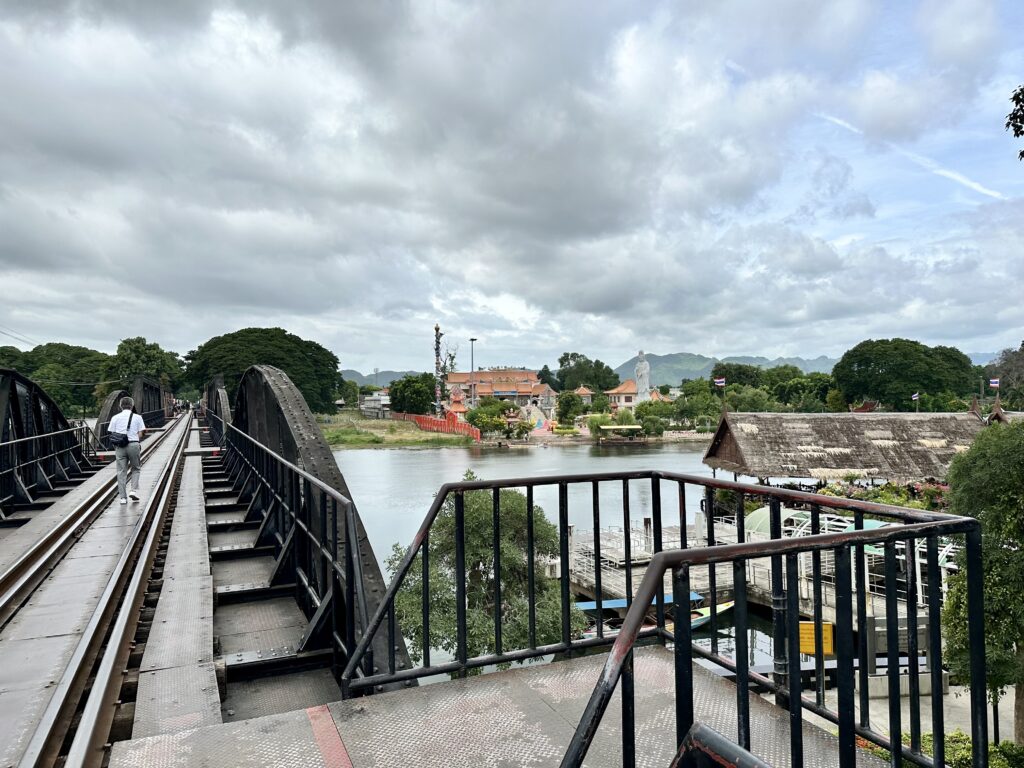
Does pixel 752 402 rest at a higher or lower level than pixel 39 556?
higher

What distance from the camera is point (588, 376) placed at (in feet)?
450

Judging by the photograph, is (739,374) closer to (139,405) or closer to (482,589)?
(139,405)

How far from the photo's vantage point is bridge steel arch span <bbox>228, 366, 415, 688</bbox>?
369cm

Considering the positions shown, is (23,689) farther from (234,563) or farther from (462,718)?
(234,563)

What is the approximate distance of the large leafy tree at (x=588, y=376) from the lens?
136625mm

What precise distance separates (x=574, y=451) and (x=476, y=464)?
14.6m

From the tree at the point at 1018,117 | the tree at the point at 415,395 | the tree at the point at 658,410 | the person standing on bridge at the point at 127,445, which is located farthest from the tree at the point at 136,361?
the tree at the point at 1018,117

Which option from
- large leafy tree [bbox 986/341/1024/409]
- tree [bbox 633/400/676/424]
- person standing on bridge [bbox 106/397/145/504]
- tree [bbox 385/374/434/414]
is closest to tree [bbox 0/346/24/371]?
tree [bbox 385/374/434/414]

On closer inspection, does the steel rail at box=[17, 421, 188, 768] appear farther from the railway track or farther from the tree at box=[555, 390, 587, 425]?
the tree at box=[555, 390, 587, 425]

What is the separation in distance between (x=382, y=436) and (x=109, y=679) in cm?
7071

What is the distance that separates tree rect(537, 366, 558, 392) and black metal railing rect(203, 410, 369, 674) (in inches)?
5498

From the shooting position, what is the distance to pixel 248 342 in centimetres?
7575

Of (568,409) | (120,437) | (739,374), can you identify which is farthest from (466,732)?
(739,374)

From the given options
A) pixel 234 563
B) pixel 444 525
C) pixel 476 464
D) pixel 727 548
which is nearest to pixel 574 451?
pixel 476 464
